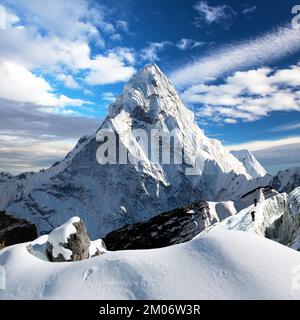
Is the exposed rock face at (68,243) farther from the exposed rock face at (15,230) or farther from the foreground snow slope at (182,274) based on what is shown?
the exposed rock face at (15,230)

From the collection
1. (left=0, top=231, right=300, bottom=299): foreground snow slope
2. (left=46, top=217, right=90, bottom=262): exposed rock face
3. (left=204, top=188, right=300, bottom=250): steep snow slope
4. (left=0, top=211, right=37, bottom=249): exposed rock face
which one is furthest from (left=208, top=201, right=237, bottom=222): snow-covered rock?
(left=0, top=231, right=300, bottom=299): foreground snow slope

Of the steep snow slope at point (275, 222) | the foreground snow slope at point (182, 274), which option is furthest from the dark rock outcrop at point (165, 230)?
the foreground snow slope at point (182, 274)

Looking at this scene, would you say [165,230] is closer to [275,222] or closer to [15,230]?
[275,222]

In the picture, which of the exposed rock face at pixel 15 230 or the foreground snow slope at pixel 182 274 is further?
the exposed rock face at pixel 15 230
